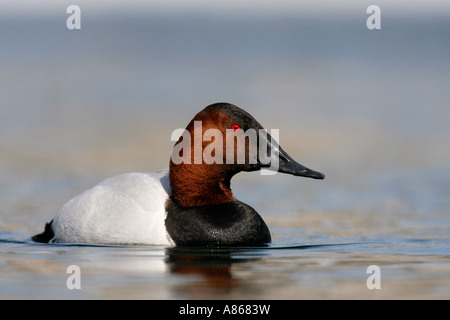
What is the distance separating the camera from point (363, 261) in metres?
7.07

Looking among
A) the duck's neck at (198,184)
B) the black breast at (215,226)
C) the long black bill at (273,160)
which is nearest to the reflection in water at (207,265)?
the black breast at (215,226)

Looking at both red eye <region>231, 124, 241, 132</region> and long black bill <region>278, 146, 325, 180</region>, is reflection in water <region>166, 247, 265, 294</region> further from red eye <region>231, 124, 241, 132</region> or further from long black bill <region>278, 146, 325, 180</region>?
red eye <region>231, 124, 241, 132</region>

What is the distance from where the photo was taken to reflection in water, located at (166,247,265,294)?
19.9ft

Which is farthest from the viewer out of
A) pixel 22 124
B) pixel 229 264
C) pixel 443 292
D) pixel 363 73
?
pixel 363 73

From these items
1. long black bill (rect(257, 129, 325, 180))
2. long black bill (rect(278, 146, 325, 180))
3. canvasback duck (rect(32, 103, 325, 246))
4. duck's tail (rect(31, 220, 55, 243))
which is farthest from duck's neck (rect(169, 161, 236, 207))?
duck's tail (rect(31, 220, 55, 243))

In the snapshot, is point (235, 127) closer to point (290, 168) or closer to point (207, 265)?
point (290, 168)

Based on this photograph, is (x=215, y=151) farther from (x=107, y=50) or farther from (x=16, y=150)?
(x=107, y=50)

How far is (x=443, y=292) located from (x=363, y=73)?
13.6 m

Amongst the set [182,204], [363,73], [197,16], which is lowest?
[182,204]

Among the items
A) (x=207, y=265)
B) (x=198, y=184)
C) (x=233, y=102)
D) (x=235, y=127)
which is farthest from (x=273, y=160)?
(x=233, y=102)

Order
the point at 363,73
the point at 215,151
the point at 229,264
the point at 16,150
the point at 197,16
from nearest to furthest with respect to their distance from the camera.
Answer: the point at 229,264 < the point at 215,151 < the point at 16,150 < the point at 363,73 < the point at 197,16

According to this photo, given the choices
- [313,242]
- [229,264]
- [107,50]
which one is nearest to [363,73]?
[107,50]

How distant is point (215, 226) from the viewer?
762 cm
